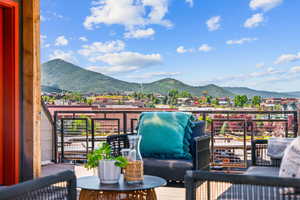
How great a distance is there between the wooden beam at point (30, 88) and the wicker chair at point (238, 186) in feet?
8.46

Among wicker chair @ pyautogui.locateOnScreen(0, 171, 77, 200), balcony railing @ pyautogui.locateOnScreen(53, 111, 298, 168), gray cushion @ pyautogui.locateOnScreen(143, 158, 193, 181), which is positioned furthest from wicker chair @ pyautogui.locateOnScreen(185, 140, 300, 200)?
balcony railing @ pyautogui.locateOnScreen(53, 111, 298, 168)

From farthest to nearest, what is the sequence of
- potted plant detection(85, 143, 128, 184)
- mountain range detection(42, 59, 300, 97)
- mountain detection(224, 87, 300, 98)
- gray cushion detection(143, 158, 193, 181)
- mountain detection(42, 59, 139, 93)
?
1. mountain detection(224, 87, 300, 98)
2. mountain range detection(42, 59, 300, 97)
3. mountain detection(42, 59, 139, 93)
4. gray cushion detection(143, 158, 193, 181)
5. potted plant detection(85, 143, 128, 184)

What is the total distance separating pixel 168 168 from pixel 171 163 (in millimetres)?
55

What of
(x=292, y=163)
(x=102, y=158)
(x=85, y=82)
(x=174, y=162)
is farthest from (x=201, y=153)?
(x=85, y=82)

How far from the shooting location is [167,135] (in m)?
3.88

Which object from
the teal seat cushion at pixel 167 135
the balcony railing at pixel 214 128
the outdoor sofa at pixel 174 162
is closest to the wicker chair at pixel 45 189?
the outdoor sofa at pixel 174 162

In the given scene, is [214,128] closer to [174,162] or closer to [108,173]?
[174,162]

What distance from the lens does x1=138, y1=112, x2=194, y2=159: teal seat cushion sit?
3.85m

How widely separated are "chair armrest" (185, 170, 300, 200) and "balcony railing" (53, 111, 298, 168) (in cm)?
356

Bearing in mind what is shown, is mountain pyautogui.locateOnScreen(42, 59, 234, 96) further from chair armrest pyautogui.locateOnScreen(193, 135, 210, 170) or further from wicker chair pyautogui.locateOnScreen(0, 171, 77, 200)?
wicker chair pyautogui.locateOnScreen(0, 171, 77, 200)

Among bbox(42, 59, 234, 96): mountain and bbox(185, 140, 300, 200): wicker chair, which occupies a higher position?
bbox(42, 59, 234, 96): mountain

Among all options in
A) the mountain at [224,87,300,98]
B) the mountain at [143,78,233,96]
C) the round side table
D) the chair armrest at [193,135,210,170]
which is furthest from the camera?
the mountain at [224,87,300,98]

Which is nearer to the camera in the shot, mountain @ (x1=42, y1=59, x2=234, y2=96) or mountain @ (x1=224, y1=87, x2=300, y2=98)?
mountain @ (x1=42, y1=59, x2=234, y2=96)

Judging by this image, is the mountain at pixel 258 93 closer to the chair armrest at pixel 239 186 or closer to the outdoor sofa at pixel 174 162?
the outdoor sofa at pixel 174 162
